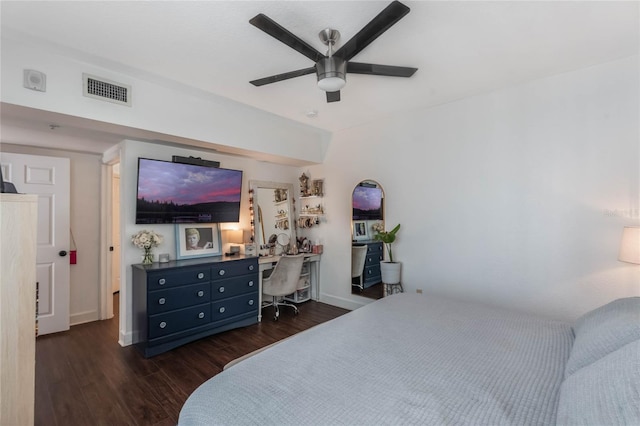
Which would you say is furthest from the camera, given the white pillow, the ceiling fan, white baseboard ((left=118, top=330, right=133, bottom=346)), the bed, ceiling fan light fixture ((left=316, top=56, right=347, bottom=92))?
white baseboard ((left=118, top=330, right=133, bottom=346))

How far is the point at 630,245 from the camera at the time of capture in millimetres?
2031

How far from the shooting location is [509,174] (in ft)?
9.11

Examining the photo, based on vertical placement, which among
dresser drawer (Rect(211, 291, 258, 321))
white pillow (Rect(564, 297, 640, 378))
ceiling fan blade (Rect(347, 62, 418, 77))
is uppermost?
ceiling fan blade (Rect(347, 62, 418, 77))

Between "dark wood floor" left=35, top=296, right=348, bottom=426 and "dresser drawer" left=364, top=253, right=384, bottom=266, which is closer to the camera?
"dark wood floor" left=35, top=296, right=348, bottom=426

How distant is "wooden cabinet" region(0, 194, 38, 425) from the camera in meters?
1.38

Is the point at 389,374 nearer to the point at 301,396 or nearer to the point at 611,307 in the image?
the point at 301,396

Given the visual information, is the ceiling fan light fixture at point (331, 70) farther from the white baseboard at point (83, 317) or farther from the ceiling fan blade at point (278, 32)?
the white baseboard at point (83, 317)

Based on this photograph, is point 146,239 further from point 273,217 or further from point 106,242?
point 273,217

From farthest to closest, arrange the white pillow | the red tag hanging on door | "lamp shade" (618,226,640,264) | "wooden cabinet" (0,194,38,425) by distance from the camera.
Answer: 1. the red tag hanging on door
2. "lamp shade" (618,226,640,264)
3. "wooden cabinet" (0,194,38,425)
4. the white pillow

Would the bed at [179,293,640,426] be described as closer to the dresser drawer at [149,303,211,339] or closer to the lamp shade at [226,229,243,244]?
the dresser drawer at [149,303,211,339]

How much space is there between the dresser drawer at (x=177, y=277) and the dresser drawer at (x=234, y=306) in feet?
1.19

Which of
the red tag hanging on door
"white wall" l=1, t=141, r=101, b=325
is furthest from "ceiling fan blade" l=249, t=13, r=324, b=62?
the red tag hanging on door

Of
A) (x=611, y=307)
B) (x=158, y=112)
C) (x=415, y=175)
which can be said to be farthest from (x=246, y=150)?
(x=611, y=307)

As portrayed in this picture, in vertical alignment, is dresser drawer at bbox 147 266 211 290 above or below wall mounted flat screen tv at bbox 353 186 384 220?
below
